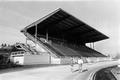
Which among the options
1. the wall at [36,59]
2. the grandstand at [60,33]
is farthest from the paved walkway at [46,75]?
the grandstand at [60,33]

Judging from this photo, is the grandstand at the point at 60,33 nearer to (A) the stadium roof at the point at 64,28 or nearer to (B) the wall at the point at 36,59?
(A) the stadium roof at the point at 64,28

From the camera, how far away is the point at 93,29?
45.4 metres

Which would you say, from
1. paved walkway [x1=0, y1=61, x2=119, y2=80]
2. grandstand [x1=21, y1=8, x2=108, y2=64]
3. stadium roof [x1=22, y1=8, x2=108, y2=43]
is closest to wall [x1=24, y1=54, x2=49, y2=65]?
grandstand [x1=21, y1=8, x2=108, y2=64]

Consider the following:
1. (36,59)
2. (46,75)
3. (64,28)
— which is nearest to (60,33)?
(64,28)

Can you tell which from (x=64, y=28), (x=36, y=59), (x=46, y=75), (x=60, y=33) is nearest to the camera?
(x=46, y=75)

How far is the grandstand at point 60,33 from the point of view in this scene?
36.1m

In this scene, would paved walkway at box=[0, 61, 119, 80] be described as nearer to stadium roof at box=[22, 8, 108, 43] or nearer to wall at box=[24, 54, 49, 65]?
wall at box=[24, 54, 49, 65]

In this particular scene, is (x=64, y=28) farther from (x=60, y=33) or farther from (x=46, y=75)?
(x=46, y=75)

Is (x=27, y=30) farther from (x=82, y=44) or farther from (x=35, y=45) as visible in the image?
(x=82, y=44)

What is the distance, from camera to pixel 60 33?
4666cm

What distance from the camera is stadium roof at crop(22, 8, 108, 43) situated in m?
36.2

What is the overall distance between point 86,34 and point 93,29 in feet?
16.5

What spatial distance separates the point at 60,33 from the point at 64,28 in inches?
140

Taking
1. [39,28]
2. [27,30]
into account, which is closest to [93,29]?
[39,28]
